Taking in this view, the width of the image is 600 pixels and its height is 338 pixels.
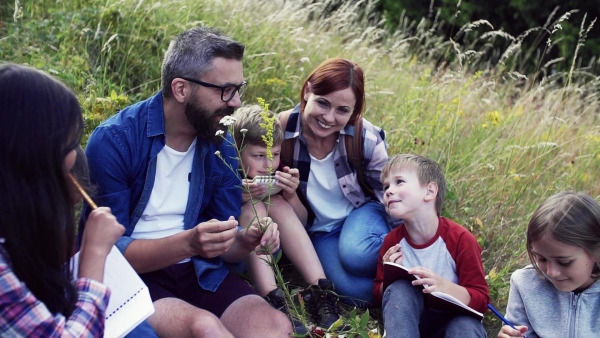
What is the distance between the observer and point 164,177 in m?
3.38

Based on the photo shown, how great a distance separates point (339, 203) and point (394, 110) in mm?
1801

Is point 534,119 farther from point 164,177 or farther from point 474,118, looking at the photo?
point 164,177

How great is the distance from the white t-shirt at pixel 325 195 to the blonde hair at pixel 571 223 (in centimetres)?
122

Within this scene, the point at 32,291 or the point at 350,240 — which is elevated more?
the point at 32,291

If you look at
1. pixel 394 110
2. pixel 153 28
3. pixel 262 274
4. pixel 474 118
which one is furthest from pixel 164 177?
pixel 474 118

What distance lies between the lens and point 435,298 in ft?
11.1

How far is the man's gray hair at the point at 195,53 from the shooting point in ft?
10.9

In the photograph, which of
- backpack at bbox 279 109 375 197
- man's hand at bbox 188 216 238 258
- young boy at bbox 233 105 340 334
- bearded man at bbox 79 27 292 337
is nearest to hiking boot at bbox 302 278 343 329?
young boy at bbox 233 105 340 334

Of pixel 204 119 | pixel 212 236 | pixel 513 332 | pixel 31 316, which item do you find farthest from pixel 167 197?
pixel 513 332

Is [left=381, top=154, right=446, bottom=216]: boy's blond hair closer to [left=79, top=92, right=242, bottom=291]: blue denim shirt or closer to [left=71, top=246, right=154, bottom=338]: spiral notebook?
[left=79, top=92, right=242, bottom=291]: blue denim shirt

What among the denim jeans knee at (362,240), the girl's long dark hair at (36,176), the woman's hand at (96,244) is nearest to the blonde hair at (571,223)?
the denim jeans knee at (362,240)

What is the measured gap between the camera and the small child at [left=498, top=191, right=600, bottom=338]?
321cm

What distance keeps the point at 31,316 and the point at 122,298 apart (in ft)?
1.83

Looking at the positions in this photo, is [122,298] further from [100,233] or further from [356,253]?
[356,253]
